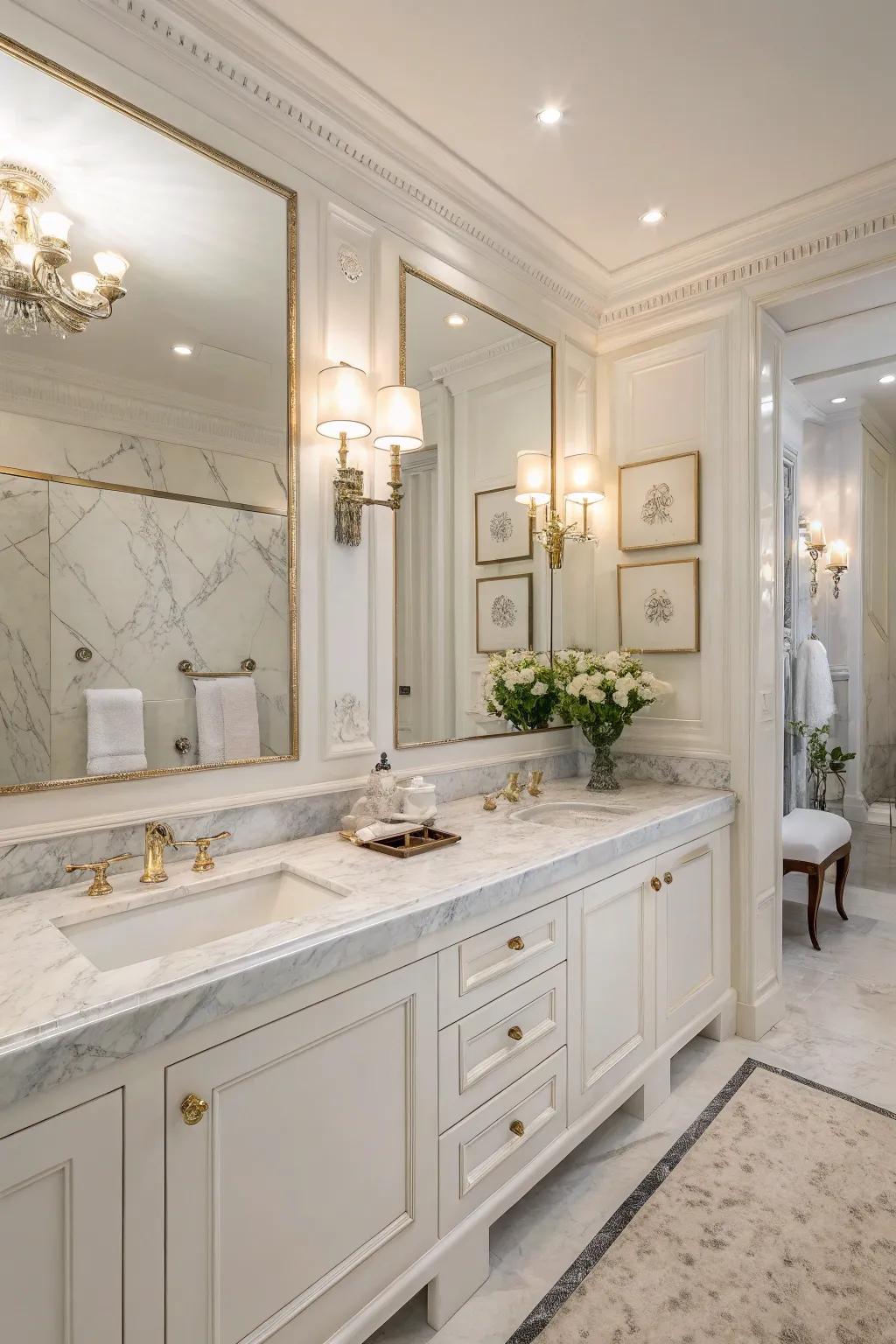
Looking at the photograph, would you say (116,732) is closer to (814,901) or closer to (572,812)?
(572,812)

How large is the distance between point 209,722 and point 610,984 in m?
1.30

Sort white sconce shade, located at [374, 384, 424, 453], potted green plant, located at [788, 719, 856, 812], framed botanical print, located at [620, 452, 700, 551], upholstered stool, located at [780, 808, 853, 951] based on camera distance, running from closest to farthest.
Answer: white sconce shade, located at [374, 384, 424, 453], framed botanical print, located at [620, 452, 700, 551], upholstered stool, located at [780, 808, 853, 951], potted green plant, located at [788, 719, 856, 812]

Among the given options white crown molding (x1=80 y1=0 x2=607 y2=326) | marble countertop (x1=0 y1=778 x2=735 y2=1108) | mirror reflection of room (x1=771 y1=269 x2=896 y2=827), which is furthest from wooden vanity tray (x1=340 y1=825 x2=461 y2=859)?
mirror reflection of room (x1=771 y1=269 x2=896 y2=827)

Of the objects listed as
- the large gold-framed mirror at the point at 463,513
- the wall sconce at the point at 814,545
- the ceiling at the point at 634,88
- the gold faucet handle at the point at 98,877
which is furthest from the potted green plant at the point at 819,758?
the gold faucet handle at the point at 98,877

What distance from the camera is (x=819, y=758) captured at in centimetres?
485

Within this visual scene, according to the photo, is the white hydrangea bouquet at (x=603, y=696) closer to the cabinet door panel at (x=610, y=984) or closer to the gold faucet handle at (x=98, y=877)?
the cabinet door panel at (x=610, y=984)

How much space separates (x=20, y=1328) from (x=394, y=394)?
6.62 feet

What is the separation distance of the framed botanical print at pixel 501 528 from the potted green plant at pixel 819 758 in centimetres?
296

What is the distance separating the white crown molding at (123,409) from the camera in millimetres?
1466

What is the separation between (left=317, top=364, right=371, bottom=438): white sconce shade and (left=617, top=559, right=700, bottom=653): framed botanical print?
1450 mm

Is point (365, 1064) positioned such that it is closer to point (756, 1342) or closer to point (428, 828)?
point (428, 828)

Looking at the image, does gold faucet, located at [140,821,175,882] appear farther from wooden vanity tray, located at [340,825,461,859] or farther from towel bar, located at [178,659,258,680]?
wooden vanity tray, located at [340,825,461,859]

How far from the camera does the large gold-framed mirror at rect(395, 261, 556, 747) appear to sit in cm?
231

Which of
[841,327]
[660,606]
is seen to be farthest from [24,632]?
[841,327]
